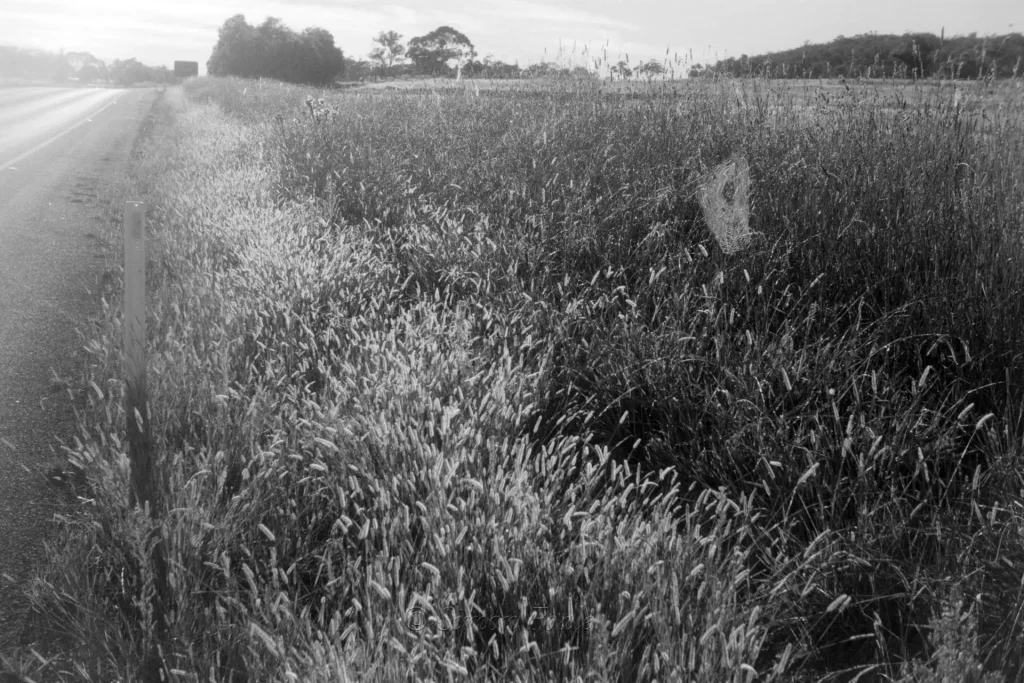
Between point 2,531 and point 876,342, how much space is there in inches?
139

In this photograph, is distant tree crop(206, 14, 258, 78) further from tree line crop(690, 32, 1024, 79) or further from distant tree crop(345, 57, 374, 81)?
tree line crop(690, 32, 1024, 79)

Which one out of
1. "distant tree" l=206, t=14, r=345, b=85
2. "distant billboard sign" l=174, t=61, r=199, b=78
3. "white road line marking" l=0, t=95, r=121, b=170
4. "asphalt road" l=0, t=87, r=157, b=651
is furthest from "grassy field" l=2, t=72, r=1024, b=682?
"distant billboard sign" l=174, t=61, r=199, b=78

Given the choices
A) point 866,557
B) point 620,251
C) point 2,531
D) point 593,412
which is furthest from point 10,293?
point 866,557

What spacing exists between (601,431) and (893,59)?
152 inches

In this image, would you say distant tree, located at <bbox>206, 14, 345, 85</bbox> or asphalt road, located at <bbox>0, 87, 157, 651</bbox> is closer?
asphalt road, located at <bbox>0, 87, 157, 651</bbox>

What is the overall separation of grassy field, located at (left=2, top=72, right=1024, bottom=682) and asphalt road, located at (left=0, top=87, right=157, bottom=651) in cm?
20

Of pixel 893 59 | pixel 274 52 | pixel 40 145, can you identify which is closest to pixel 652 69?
pixel 893 59

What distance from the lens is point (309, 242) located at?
18.7ft

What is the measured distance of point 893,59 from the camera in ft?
19.3

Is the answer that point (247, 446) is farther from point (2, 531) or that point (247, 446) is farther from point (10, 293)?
point (10, 293)

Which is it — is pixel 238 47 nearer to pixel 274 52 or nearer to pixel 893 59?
pixel 274 52

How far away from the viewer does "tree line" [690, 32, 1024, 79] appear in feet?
17.5

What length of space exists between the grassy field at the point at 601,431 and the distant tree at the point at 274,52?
47.3 metres

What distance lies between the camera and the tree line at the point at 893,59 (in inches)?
210
